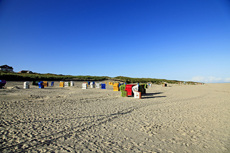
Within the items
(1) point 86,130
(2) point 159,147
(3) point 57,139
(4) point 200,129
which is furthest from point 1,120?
(4) point 200,129

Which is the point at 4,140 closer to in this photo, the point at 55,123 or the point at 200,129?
the point at 55,123

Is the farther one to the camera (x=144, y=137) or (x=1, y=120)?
(x=1, y=120)

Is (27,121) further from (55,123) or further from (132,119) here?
(132,119)

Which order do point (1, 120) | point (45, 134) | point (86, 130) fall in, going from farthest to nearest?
point (1, 120) < point (86, 130) < point (45, 134)

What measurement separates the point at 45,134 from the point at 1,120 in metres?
3.68

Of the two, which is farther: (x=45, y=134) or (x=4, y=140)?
(x=45, y=134)

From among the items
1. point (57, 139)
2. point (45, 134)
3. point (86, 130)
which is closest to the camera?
point (57, 139)

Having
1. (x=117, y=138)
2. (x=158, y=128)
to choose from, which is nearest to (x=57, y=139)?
(x=117, y=138)

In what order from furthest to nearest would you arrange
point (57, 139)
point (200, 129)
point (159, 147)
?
1. point (200, 129)
2. point (57, 139)
3. point (159, 147)

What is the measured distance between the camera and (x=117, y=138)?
5449 mm

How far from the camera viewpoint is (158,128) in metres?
6.68

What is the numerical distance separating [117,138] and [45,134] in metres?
3.26

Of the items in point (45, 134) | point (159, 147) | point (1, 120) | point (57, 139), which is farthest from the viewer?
point (1, 120)

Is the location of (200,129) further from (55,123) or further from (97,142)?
(55,123)
